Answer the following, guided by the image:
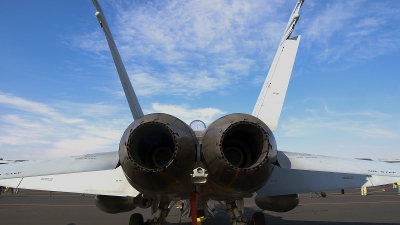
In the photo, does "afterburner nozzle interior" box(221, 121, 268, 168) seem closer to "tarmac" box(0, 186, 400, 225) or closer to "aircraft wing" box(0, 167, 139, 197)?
"aircraft wing" box(0, 167, 139, 197)

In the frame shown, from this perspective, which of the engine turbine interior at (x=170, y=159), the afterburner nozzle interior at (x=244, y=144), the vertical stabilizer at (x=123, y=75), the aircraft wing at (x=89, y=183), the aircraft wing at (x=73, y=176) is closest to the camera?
the engine turbine interior at (x=170, y=159)

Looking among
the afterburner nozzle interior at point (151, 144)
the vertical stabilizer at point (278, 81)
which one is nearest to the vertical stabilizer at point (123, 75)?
the afterburner nozzle interior at point (151, 144)

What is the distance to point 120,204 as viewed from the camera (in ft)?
23.0

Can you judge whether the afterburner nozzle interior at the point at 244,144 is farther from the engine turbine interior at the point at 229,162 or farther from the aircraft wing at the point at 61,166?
the aircraft wing at the point at 61,166

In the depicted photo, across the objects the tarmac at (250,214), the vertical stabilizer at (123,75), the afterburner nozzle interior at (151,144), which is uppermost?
the vertical stabilizer at (123,75)

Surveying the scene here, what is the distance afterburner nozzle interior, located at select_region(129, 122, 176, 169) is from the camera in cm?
370

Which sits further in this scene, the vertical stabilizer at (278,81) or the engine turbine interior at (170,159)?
the vertical stabilizer at (278,81)

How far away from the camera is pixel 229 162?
3840mm

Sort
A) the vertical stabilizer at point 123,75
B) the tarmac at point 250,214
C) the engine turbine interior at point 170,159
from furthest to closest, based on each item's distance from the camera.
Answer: the tarmac at point 250,214 < the vertical stabilizer at point 123,75 < the engine turbine interior at point 170,159

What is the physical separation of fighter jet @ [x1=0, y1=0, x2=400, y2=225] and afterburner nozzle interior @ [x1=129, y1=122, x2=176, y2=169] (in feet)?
0.04

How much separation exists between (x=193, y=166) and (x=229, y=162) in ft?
1.60

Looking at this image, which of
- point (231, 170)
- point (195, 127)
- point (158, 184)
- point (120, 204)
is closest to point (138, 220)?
point (120, 204)

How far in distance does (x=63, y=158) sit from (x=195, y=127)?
3370 millimetres

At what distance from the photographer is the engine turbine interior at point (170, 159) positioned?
11.9ft
